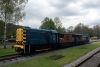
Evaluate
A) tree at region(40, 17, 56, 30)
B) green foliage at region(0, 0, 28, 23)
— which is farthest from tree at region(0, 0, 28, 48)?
tree at region(40, 17, 56, 30)

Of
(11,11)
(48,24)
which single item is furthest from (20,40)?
(48,24)

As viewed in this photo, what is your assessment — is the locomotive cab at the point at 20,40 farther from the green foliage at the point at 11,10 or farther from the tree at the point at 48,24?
the tree at the point at 48,24

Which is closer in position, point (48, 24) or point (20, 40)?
point (20, 40)

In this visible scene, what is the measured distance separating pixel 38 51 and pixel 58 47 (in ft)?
23.8

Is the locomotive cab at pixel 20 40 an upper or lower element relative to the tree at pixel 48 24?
lower

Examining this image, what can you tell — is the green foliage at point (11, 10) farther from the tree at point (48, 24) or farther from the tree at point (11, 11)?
the tree at point (48, 24)

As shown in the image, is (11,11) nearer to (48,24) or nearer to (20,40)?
(20,40)

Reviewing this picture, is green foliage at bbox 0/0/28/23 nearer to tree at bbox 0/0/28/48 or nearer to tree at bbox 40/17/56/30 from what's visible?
tree at bbox 0/0/28/48

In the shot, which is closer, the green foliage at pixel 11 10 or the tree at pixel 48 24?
the green foliage at pixel 11 10

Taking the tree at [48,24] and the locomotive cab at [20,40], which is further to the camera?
the tree at [48,24]

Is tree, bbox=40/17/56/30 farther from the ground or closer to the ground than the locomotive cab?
farther from the ground

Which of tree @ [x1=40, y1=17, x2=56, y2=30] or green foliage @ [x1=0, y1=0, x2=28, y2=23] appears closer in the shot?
green foliage @ [x1=0, y1=0, x2=28, y2=23]

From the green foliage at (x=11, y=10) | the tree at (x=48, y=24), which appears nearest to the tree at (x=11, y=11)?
the green foliage at (x=11, y=10)

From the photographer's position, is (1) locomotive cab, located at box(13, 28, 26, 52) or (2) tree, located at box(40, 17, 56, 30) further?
(2) tree, located at box(40, 17, 56, 30)
